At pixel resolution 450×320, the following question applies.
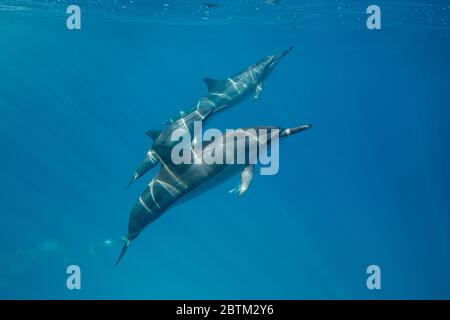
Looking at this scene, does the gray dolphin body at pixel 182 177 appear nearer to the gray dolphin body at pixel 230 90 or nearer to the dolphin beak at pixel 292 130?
the dolphin beak at pixel 292 130

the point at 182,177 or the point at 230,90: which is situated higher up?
the point at 230,90

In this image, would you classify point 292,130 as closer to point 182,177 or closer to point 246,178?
point 246,178

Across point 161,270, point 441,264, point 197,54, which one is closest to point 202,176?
point 161,270

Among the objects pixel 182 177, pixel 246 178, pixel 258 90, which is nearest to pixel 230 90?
pixel 258 90

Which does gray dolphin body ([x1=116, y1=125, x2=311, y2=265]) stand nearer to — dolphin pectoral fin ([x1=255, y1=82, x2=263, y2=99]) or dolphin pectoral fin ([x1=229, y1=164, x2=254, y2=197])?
dolphin pectoral fin ([x1=229, y1=164, x2=254, y2=197])

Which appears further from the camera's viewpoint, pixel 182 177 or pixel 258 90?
pixel 258 90

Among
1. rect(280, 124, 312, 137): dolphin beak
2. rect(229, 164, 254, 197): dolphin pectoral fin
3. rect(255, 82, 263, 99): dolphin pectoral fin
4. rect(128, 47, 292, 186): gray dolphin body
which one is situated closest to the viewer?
rect(280, 124, 312, 137): dolphin beak

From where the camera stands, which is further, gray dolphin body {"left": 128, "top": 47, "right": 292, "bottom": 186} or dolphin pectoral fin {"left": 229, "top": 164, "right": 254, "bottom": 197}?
gray dolphin body {"left": 128, "top": 47, "right": 292, "bottom": 186}

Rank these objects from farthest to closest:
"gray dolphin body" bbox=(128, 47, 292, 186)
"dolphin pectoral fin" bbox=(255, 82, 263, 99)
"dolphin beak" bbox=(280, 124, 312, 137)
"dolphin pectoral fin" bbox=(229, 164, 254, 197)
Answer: "dolphin pectoral fin" bbox=(255, 82, 263, 99), "gray dolphin body" bbox=(128, 47, 292, 186), "dolphin pectoral fin" bbox=(229, 164, 254, 197), "dolphin beak" bbox=(280, 124, 312, 137)

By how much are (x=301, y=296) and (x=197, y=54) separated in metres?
33.8

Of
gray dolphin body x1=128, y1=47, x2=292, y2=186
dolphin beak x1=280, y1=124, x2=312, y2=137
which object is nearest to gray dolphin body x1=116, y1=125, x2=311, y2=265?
dolphin beak x1=280, y1=124, x2=312, y2=137

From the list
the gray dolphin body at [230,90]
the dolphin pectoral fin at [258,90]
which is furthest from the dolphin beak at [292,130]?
the dolphin pectoral fin at [258,90]

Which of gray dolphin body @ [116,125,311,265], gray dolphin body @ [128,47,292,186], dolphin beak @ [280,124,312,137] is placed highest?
gray dolphin body @ [128,47,292,186]
